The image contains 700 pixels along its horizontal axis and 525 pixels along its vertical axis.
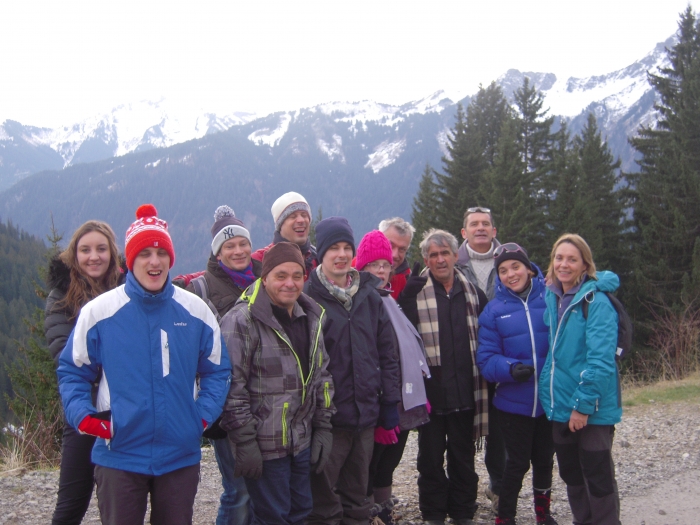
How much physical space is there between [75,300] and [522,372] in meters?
3.07

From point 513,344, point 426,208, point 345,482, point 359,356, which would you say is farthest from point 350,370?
point 426,208

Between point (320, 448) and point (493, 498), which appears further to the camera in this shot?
point (493, 498)

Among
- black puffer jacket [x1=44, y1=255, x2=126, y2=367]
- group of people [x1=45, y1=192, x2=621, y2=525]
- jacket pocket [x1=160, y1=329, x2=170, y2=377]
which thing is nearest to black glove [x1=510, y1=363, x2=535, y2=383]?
group of people [x1=45, y1=192, x2=621, y2=525]

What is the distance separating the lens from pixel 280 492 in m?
3.18

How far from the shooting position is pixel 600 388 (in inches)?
140

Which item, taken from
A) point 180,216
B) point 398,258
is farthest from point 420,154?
point 398,258

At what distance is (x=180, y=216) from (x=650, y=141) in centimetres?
16402

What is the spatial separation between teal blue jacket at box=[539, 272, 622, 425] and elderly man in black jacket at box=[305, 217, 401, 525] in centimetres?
112

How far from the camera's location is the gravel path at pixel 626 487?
4503mm

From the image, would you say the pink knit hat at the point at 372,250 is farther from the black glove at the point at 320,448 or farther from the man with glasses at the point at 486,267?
the black glove at the point at 320,448

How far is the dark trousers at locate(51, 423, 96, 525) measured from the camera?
126 inches

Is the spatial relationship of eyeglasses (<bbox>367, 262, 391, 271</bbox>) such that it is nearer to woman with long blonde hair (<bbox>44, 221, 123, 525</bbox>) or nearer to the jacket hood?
the jacket hood

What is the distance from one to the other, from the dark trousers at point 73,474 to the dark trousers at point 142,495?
1.91ft

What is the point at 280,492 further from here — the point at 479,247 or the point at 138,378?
the point at 479,247
